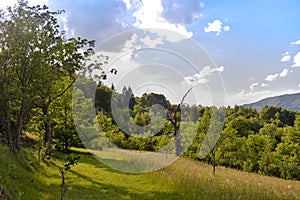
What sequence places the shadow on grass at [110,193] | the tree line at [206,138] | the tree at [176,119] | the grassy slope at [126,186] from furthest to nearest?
the tree at [176,119]
the tree line at [206,138]
the shadow on grass at [110,193]
the grassy slope at [126,186]

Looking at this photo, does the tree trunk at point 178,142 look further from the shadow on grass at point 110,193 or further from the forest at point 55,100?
the shadow on grass at point 110,193

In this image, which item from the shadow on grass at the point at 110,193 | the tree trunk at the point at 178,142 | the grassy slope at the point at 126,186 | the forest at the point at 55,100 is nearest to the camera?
the grassy slope at the point at 126,186

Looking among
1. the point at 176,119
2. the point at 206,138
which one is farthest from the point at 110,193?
the point at 206,138

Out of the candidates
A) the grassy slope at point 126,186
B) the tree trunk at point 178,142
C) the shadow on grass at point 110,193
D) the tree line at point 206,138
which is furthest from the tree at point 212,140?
the shadow on grass at point 110,193

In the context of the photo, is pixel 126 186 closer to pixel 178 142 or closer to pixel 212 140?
pixel 178 142

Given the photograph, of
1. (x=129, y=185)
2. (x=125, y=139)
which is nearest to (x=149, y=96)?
(x=129, y=185)

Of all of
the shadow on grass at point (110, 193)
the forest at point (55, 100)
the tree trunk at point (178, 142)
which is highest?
the forest at point (55, 100)

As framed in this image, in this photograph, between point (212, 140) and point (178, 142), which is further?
point (212, 140)

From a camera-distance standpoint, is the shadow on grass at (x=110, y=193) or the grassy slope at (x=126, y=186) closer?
the grassy slope at (x=126, y=186)

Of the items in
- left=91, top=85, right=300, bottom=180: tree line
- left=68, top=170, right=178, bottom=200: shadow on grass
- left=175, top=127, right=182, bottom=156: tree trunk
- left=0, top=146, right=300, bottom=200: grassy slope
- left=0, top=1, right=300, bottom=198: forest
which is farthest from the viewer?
left=175, top=127, right=182, bottom=156: tree trunk

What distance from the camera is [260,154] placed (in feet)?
143

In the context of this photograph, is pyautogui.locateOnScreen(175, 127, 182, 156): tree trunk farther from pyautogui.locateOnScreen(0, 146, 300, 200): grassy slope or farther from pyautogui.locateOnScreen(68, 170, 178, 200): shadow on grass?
pyautogui.locateOnScreen(68, 170, 178, 200): shadow on grass

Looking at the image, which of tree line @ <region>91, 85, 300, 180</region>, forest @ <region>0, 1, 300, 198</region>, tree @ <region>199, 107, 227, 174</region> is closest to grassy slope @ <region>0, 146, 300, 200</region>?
forest @ <region>0, 1, 300, 198</region>

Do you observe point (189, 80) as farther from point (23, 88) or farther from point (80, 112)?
point (80, 112)
